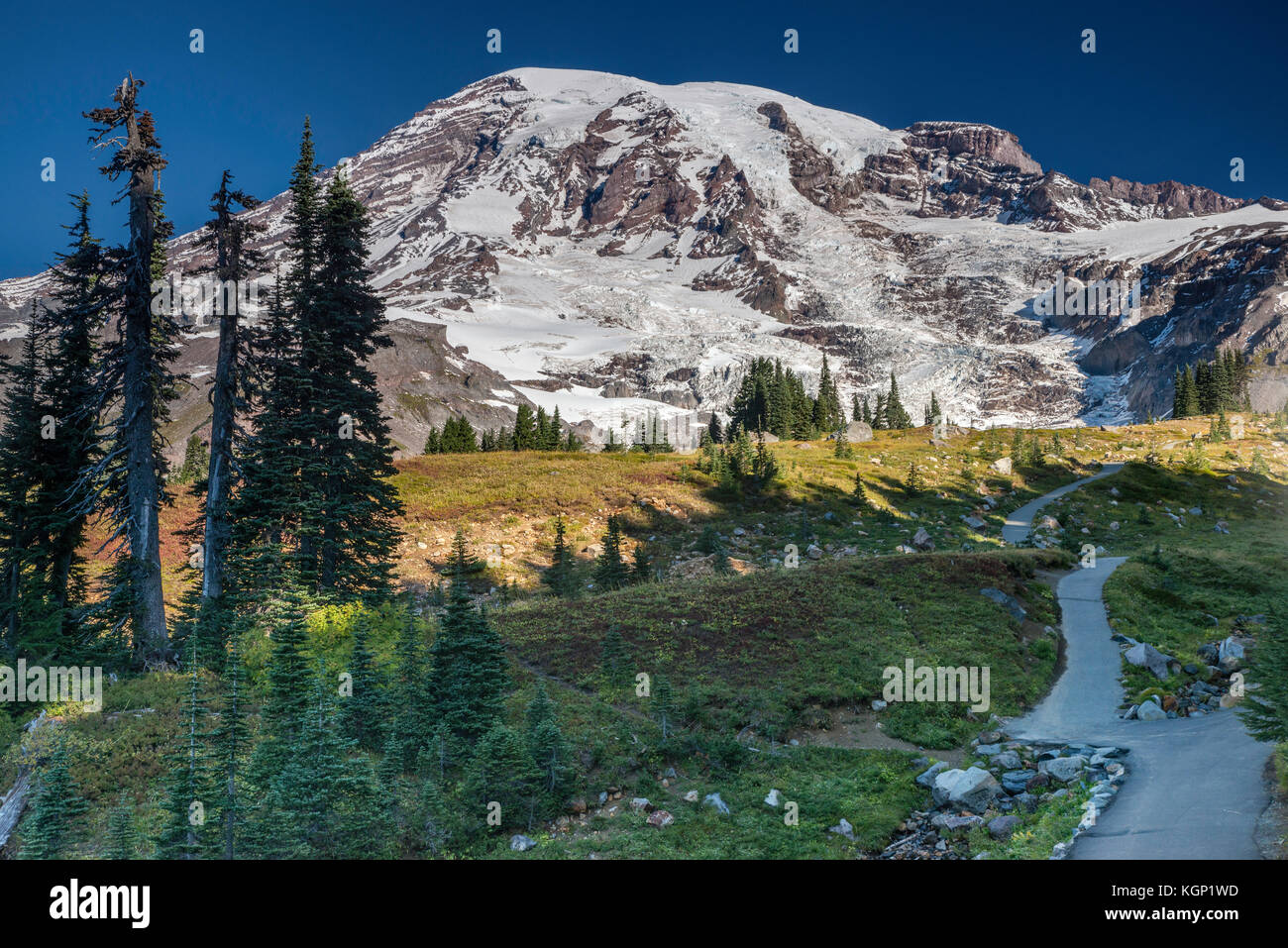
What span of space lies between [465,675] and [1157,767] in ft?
49.1

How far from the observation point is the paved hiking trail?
34.2ft

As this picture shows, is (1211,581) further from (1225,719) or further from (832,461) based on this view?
(832,461)

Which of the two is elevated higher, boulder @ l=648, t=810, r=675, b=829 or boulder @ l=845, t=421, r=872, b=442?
boulder @ l=845, t=421, r=872, b=442

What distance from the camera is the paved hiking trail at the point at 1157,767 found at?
1042cm

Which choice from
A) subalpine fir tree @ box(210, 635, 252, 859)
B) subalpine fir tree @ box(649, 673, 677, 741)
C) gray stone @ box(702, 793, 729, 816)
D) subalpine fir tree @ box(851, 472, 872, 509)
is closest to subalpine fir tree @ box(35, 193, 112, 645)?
subalpine fir tree @ box(210, 635, 252, 859)

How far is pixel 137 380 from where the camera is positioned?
1842 cm

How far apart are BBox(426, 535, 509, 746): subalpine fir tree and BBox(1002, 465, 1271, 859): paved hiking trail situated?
11415 mm

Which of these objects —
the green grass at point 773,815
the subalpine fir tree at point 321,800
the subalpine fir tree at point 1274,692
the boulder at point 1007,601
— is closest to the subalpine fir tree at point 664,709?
the green grass at point 773,815

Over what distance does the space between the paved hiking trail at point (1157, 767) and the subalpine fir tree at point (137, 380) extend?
21343 millimetres

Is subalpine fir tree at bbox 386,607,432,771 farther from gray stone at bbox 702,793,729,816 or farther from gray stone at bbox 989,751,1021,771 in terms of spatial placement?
gray stone at bbox 989,751,1021,771

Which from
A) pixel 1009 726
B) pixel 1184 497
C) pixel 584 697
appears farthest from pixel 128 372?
pixel 1184 497

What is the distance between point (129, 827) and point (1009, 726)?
19240mm

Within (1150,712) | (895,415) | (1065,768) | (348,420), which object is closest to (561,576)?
(348,420)

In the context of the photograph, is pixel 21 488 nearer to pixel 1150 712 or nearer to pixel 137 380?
pixel 137 380
